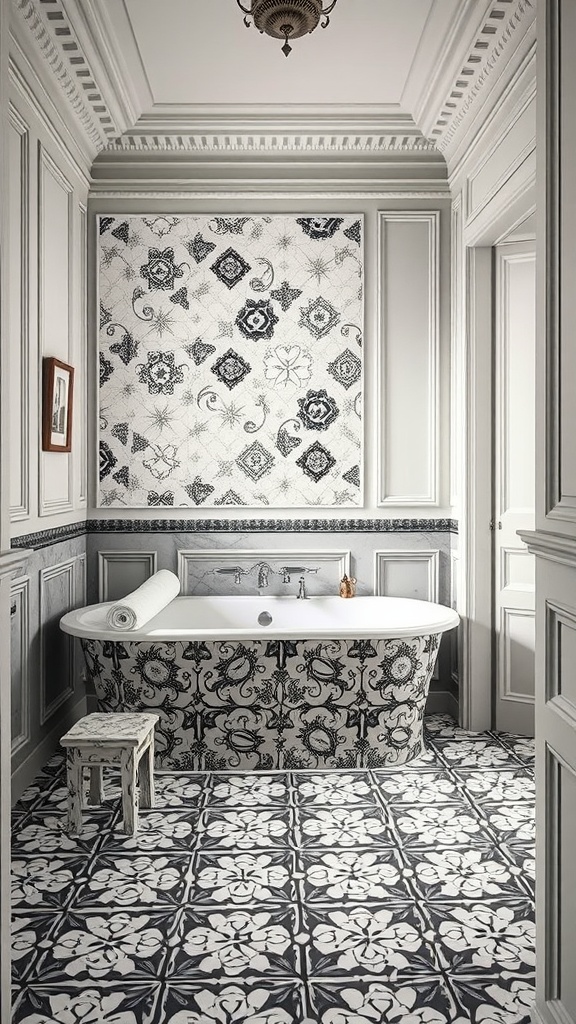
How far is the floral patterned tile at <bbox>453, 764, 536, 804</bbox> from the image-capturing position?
3201 mm

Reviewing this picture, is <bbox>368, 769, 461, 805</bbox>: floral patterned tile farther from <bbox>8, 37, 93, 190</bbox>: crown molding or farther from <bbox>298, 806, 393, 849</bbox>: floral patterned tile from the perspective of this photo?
<bbox>8, 37, 93, 190</bbox>: crown molding

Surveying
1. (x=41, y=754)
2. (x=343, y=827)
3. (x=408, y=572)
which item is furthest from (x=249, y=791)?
(x=408, y=572)

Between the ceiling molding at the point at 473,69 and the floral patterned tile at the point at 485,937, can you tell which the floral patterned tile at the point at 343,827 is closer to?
the floral patterned tile at the point at 485,937

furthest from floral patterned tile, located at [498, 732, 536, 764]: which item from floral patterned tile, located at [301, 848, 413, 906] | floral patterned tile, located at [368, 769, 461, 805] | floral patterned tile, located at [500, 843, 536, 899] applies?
floral patterned tile, located at [301, 848, 413, 906]

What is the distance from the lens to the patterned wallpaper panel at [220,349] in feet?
14.2

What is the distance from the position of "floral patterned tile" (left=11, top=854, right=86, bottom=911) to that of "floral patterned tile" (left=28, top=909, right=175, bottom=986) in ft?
0.39

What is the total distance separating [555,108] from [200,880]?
7.81 feet

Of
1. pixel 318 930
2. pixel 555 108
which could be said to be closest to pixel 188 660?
pixel 318 930

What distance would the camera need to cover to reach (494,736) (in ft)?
13.0

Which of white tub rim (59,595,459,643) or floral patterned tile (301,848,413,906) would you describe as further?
white tub rim (59,595,459,643)

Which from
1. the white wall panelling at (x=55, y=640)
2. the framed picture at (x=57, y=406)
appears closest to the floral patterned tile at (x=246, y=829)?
the white wall panelling at (x=55, y=640)

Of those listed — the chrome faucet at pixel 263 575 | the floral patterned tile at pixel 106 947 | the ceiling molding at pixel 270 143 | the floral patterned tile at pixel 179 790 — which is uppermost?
the ceiling molding at pixel 270 143

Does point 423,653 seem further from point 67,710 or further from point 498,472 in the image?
point 67,710

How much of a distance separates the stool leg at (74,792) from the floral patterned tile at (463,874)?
119 cm
